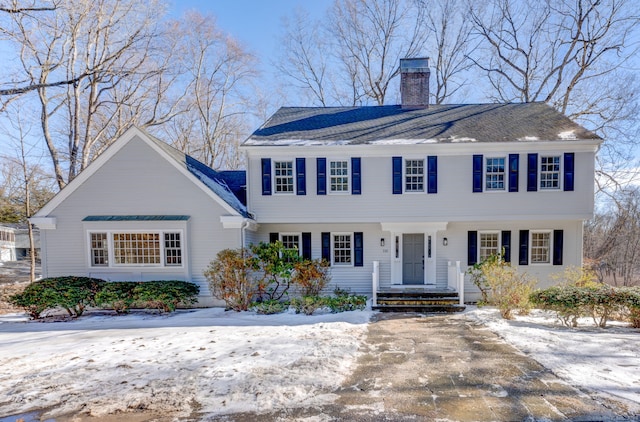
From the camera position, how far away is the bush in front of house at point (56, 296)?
365 inches

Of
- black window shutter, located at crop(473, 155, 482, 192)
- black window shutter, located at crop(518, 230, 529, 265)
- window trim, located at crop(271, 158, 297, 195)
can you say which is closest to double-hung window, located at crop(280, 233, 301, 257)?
window trim, located at crop(271, 158, 297, 195)

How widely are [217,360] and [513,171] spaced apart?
10573 millimetres

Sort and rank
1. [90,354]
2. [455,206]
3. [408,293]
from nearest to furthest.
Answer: [90,354] < [408,293] < [455,206]

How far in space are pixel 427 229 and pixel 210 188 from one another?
25.0 feet

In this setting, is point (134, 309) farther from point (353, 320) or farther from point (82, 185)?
point (353, 320)

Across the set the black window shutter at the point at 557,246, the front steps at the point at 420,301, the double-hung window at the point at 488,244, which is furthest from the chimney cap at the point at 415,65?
the front steps at the point at 420,301

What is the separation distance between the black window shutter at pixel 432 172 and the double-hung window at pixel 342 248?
337 centimetres

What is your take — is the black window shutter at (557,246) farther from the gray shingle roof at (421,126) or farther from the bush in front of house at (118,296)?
the bush in front of house at (118,296)

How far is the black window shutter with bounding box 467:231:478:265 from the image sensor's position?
11453 millimetres

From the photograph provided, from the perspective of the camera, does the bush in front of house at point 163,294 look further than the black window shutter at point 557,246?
No

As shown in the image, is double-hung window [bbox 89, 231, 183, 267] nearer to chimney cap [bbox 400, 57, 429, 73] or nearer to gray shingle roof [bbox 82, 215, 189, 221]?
gray shingle roof [bbox 82, 215, 189, 221]

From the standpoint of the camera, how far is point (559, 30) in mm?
19031

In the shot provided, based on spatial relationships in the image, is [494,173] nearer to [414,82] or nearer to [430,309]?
[430,309]

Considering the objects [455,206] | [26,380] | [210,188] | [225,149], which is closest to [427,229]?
[455,206]
